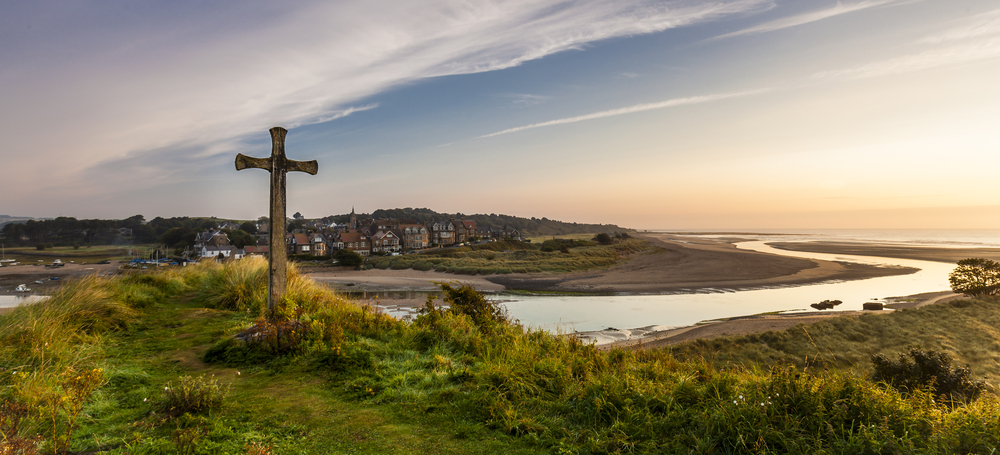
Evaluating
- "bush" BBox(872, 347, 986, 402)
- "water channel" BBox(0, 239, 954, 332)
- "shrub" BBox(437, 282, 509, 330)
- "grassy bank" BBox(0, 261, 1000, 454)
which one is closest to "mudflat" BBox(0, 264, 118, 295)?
"grassy bank" BBox(0, 261, 1000, 454)

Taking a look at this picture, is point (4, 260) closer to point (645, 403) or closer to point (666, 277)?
point (645, 403)

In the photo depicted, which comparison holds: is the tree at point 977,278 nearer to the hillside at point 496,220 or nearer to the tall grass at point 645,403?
the tall grass at point 645,403

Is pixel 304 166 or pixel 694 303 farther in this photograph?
pixel 694 303

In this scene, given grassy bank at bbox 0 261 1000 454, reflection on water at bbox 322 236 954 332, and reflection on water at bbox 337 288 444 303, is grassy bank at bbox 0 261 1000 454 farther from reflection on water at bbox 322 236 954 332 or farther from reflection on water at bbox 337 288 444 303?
reflection on water at bbox 337 288 444 303

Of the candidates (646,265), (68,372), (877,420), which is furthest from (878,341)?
(646,265)

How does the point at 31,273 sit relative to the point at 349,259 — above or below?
above

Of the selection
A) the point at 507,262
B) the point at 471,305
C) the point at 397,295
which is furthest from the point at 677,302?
the point at 507,262

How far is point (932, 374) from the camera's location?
710cm

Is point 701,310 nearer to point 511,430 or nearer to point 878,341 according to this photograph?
point 878,341

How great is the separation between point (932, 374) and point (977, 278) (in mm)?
21751

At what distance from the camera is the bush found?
21.8 ft

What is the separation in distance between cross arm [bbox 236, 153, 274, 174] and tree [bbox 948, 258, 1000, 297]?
31.6 metres

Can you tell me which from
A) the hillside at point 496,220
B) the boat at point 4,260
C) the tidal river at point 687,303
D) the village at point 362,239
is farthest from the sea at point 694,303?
the hillside at point 496,220

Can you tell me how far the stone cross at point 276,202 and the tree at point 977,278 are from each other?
102 ft
